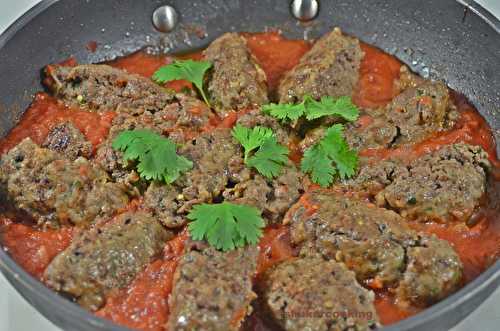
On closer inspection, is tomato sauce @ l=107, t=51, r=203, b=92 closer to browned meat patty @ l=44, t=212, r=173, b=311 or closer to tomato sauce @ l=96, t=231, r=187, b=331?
browned meat patty @ l=44, t=212, r=173, b=311

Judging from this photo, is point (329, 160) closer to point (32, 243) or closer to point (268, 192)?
point (268, 192)

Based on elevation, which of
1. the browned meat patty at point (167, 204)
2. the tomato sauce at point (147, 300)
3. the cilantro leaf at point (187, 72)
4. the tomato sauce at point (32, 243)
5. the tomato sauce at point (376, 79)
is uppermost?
the cilantro leaf at point (187, 72)

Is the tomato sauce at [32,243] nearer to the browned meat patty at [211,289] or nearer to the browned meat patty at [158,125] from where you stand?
the browned meat patty at [158,125]

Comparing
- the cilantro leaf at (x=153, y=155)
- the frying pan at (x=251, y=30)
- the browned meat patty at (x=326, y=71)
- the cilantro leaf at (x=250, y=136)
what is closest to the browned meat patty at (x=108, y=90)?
the frying pan at (x=251, y=30)

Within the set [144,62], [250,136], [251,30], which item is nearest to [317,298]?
[250,136]

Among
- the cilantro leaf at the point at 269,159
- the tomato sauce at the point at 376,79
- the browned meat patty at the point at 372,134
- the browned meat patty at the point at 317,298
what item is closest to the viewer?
the browned meat patty at the point at 317,298

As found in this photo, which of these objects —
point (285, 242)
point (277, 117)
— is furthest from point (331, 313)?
point (277, 117)

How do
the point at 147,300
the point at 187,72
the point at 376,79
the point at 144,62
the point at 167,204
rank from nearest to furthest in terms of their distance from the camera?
the point at 147,300
the point at 167,204
the point at 187,72
the point at 376,79
the point at 144,62
